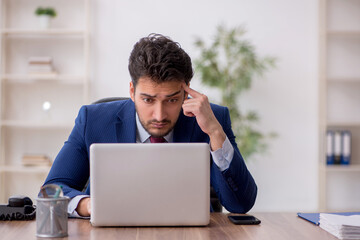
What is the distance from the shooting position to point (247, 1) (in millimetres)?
4594

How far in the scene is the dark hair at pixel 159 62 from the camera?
193cm

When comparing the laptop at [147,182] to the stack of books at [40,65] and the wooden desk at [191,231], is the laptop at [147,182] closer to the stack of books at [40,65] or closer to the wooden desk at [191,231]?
the wooden desk at [191,231]

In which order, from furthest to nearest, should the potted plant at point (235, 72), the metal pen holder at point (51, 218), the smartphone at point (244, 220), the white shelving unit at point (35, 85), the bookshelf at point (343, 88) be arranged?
the bookshelf at point (343, 88)
the white shelving unit at point (35, 85)
the potted plant at point (235, 72)
the smartphone at point (244, 220)
the metal pen holder at point (51, 218)

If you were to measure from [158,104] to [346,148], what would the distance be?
2.90 meters

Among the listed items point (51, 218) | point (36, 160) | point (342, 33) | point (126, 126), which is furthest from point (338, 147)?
point (51, 218)

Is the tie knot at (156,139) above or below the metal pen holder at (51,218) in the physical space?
above

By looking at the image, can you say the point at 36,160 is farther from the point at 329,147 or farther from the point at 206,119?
the point at 206,119

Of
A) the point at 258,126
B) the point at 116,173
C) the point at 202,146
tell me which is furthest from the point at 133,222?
the point at 258,126

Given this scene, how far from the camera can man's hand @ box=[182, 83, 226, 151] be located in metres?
1.84

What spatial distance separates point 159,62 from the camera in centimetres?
194

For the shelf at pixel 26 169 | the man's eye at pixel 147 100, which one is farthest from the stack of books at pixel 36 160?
the man's eye at pixel 147 100

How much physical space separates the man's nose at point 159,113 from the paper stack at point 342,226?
690mm

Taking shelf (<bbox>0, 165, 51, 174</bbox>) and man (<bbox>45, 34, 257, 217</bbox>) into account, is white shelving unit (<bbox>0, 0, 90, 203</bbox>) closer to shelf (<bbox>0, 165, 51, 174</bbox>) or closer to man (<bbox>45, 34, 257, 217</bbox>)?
shelf (<bbox>0, 165, 51, 174</bbox>)

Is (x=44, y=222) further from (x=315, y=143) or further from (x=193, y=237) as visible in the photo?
(x=315, y=143)
